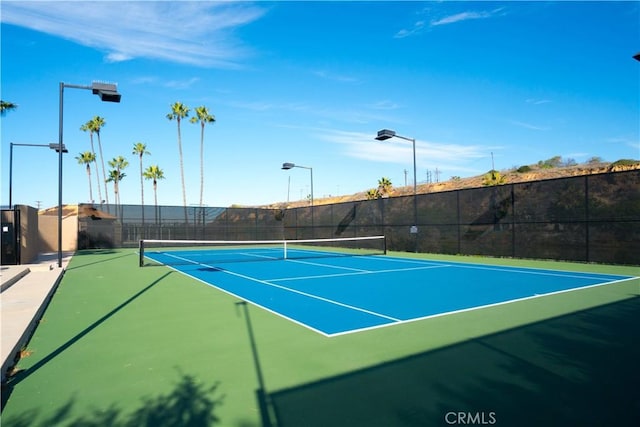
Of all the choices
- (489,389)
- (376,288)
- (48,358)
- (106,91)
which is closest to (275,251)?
(106,91)

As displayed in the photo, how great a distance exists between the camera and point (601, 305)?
7332mm

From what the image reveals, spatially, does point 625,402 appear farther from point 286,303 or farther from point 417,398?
point 286,303

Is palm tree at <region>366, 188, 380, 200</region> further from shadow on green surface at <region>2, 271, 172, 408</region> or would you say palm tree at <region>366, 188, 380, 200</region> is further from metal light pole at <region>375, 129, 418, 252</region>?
shadow on green surface at <region>2, 271, 172, 408</region>

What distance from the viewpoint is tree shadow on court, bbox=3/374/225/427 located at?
10.3ft

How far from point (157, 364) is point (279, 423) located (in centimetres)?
198

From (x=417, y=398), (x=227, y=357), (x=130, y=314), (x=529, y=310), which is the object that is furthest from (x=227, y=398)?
(x=529, y=310)

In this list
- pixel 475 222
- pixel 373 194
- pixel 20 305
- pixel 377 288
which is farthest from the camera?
pixel 373 194

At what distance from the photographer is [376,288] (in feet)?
31.3

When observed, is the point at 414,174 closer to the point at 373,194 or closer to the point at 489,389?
the point at 489,389

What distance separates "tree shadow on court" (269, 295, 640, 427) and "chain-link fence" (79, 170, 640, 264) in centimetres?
1127

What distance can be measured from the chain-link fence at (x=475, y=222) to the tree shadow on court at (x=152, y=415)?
15.1 metres

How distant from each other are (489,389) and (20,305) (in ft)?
25.5

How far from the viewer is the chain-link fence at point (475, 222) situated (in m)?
14.8

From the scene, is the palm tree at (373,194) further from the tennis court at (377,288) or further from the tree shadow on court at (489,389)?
the tree shadow on court at (489,389)
